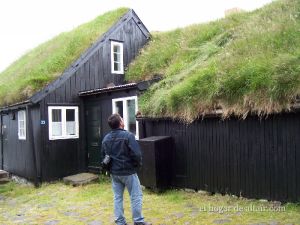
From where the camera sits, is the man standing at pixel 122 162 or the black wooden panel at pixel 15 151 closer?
the man standing at pixel 122 162

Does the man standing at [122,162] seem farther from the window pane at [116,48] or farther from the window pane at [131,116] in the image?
the window pane at [116,48]

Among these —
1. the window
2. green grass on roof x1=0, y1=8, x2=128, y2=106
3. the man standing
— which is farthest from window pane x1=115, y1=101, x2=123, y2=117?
the man standing

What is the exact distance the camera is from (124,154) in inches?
250

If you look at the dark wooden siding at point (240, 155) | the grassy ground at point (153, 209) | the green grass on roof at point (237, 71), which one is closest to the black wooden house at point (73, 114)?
the green grass on roof at point (237, 71)

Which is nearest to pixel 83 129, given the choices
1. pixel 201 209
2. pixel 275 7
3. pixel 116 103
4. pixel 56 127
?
pixel 56 127

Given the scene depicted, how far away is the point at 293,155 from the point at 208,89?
2.58 metres

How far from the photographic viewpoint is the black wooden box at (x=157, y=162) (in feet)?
31.1

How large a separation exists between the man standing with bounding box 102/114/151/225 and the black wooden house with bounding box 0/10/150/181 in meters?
5.29

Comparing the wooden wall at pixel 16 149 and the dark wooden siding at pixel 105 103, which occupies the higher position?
the dark wooden siding at pixel 105 103

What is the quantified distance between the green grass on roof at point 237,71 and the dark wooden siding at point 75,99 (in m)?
1.36

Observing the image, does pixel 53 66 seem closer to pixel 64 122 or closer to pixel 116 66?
pixel 116 66

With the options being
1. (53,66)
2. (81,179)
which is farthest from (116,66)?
(81,179)

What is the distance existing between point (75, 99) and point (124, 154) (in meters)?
7.74

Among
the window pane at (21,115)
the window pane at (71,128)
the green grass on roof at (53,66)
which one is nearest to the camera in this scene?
the window pane at (71,128)
